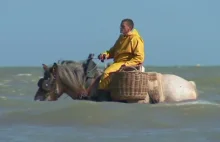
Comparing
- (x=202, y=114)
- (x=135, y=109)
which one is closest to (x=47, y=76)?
(x=135, y=109)

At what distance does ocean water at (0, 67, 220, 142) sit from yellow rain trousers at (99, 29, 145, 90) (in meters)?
0.47

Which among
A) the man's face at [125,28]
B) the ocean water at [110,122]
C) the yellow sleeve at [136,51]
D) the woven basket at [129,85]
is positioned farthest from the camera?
the man's face at [125,28]

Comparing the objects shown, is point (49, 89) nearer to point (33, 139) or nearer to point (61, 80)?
point (61, 80)

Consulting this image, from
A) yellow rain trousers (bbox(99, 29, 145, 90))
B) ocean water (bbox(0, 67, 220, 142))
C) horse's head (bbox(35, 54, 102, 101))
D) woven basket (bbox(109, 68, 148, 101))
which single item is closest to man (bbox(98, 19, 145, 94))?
yellow rain trousers (bbox(99, 29, 145, 90))

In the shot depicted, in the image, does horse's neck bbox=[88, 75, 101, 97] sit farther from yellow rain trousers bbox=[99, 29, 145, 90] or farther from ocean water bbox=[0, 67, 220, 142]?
ocean water bbox=[0, 67, 220, 142]

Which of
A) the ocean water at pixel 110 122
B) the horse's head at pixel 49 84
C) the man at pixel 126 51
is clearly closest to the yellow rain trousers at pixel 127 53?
the man at pixel 126 51

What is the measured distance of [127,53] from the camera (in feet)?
35.2

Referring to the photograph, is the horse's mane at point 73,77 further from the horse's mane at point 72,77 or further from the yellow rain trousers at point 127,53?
A: the yellow rain trousers at point 127,53

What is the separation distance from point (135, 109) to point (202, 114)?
0.93 m

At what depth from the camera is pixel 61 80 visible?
10.9 metres

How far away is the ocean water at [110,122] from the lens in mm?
8000

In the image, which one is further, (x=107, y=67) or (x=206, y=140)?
(x=107, y=67)

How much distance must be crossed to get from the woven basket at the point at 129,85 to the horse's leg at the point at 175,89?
39 centimetres

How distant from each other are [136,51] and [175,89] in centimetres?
90
